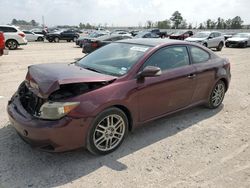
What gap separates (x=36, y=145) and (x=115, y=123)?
1.08 meters

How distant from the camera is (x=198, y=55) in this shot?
514 cm

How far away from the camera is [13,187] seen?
2967 mm

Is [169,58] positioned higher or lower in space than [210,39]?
higher

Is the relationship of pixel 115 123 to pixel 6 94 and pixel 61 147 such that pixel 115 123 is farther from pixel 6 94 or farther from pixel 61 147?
pixel 6 94

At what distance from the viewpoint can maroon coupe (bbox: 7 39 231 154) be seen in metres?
3.24

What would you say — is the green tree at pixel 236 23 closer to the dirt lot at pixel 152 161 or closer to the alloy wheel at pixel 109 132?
the dirt lot at pixel 152 161

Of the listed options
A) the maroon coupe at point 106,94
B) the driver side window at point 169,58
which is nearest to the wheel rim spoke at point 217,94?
the maroon coupe at point 106,94

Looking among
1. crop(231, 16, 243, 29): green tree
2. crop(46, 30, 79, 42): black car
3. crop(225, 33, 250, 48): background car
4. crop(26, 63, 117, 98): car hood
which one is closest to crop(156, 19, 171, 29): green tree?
crop(231, 16, 243, 29): green tree

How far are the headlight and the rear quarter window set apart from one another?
8.92 ft

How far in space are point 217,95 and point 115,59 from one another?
254 cm

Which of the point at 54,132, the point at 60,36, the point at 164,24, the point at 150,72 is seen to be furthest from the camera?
the point at 164,24

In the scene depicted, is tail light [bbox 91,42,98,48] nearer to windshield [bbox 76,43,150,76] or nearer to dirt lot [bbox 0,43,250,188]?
windshield [bbox 76,43,150,76]

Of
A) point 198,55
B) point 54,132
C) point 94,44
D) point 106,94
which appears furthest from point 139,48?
point 94,44

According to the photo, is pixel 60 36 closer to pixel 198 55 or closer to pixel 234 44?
pixel 234 44
